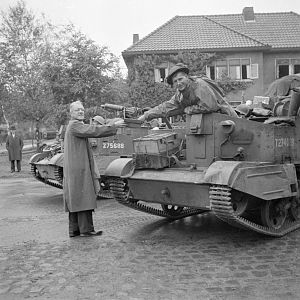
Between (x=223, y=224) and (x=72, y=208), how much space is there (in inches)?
87.9

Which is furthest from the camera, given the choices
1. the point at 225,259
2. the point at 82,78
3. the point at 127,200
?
the point at 82,78

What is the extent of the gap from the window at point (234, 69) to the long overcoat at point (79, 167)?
69.3 feet

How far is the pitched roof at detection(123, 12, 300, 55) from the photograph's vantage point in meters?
27.0

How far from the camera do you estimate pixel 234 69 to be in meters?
27.6

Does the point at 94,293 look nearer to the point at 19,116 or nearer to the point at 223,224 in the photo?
the point at 223,224

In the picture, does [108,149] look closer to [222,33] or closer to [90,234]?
[90,234]

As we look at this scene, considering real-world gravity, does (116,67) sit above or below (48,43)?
below

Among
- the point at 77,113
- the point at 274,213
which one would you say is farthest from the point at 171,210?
the point at 77,113

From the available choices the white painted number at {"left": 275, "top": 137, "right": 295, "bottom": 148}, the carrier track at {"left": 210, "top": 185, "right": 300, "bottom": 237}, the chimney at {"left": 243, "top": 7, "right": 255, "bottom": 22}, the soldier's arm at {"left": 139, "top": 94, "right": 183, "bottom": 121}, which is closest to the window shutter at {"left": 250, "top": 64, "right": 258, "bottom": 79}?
the chimney at {"left": 243, "top": 7, "right": 255, "bottom": 22}

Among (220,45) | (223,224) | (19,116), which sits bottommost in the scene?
(223,224)

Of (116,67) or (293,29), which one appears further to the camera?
(293,29)

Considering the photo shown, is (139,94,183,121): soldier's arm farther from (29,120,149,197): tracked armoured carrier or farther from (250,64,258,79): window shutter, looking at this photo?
(250,64,258,79): window shutter

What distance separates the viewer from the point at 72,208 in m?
6.44

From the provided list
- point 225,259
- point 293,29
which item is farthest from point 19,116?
point 225,259
